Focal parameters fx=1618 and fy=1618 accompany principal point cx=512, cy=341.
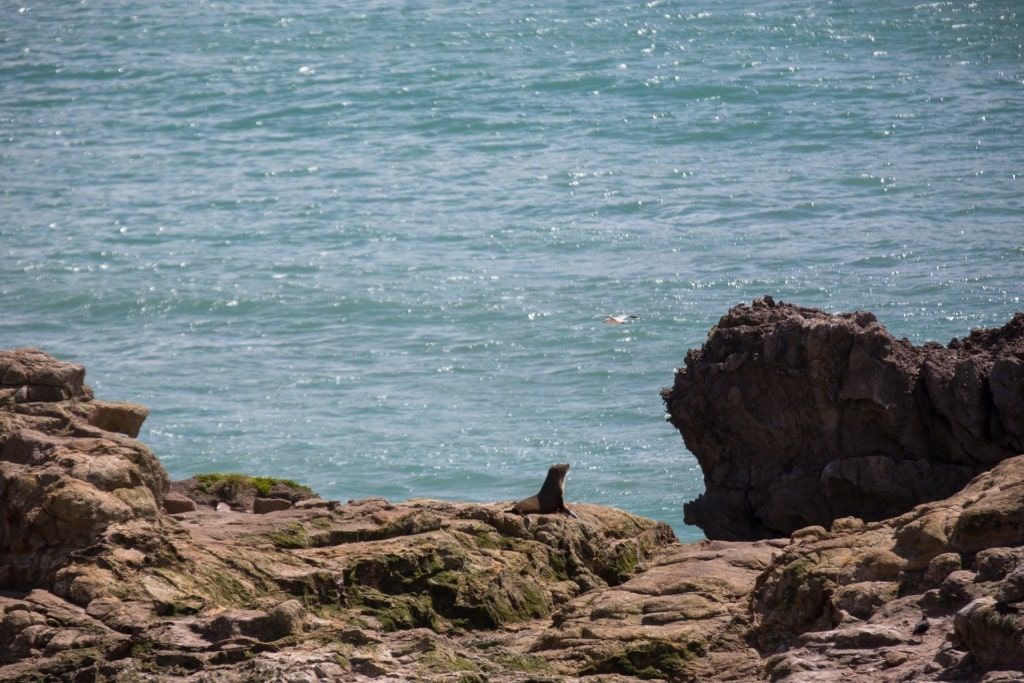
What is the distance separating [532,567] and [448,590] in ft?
4.35

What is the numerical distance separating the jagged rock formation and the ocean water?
12.9 metres

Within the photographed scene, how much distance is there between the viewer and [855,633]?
11.9 m

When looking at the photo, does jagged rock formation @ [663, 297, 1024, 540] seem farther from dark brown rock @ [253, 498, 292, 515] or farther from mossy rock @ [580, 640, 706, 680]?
mossy rock @ [580, 640, 706, 680]

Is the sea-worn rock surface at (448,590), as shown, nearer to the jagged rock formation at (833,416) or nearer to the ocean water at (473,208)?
the jagged rock formation at (833,416)

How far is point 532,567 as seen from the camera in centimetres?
1564

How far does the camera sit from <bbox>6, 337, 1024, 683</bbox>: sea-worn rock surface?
1197cm

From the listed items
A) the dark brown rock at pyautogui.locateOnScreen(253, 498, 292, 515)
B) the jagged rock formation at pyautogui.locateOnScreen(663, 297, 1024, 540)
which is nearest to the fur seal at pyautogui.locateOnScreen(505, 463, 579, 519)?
the dark brown rock at pyautogui.locateOnScreen(253, 498, 292, 515)

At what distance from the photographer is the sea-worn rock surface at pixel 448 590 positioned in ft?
39.3

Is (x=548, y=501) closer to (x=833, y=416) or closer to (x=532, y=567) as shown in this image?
(x=532, y=567)

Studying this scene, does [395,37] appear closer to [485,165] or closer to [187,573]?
[485,165]

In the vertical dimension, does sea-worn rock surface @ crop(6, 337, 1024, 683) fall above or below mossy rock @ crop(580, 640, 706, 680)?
above

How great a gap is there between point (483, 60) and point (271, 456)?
3511cm

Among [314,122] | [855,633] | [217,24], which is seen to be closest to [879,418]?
[855,633]

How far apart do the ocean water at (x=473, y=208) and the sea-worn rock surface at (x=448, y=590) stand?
17934 millimetres
